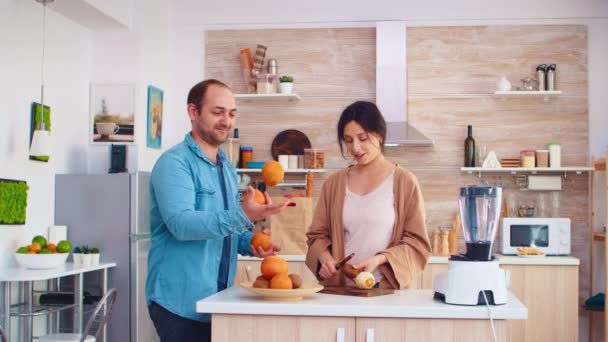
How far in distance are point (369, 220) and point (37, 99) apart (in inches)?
115

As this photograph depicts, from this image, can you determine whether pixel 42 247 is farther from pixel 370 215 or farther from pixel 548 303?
pixel 548 303

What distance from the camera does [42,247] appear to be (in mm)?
4867

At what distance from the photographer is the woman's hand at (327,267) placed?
2914 millimetres

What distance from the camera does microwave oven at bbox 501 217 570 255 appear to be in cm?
577

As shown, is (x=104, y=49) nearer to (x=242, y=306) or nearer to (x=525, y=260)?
(x=525, y=260)

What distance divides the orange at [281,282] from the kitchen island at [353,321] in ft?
0.22

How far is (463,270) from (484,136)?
3.77m

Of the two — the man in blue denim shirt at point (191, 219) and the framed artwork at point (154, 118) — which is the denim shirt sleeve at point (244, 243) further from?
the framed artwork at point (154, 118)

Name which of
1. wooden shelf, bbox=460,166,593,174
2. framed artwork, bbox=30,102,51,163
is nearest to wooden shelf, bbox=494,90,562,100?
wooden shelf, bbox=460,166,593,174

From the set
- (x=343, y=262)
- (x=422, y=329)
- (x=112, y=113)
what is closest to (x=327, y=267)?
(x=343, y=262)

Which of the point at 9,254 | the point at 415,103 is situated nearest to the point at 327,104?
the point at 415,103

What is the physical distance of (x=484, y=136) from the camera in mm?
6242

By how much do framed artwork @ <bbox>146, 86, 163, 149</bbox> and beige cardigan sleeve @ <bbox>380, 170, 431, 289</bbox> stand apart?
3317 mm

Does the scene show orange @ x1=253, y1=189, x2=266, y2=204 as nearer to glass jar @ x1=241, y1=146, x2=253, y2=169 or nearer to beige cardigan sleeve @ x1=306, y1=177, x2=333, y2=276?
beige cardigan sleeve @ x1=306, y1=177, x2=333, y2=276
